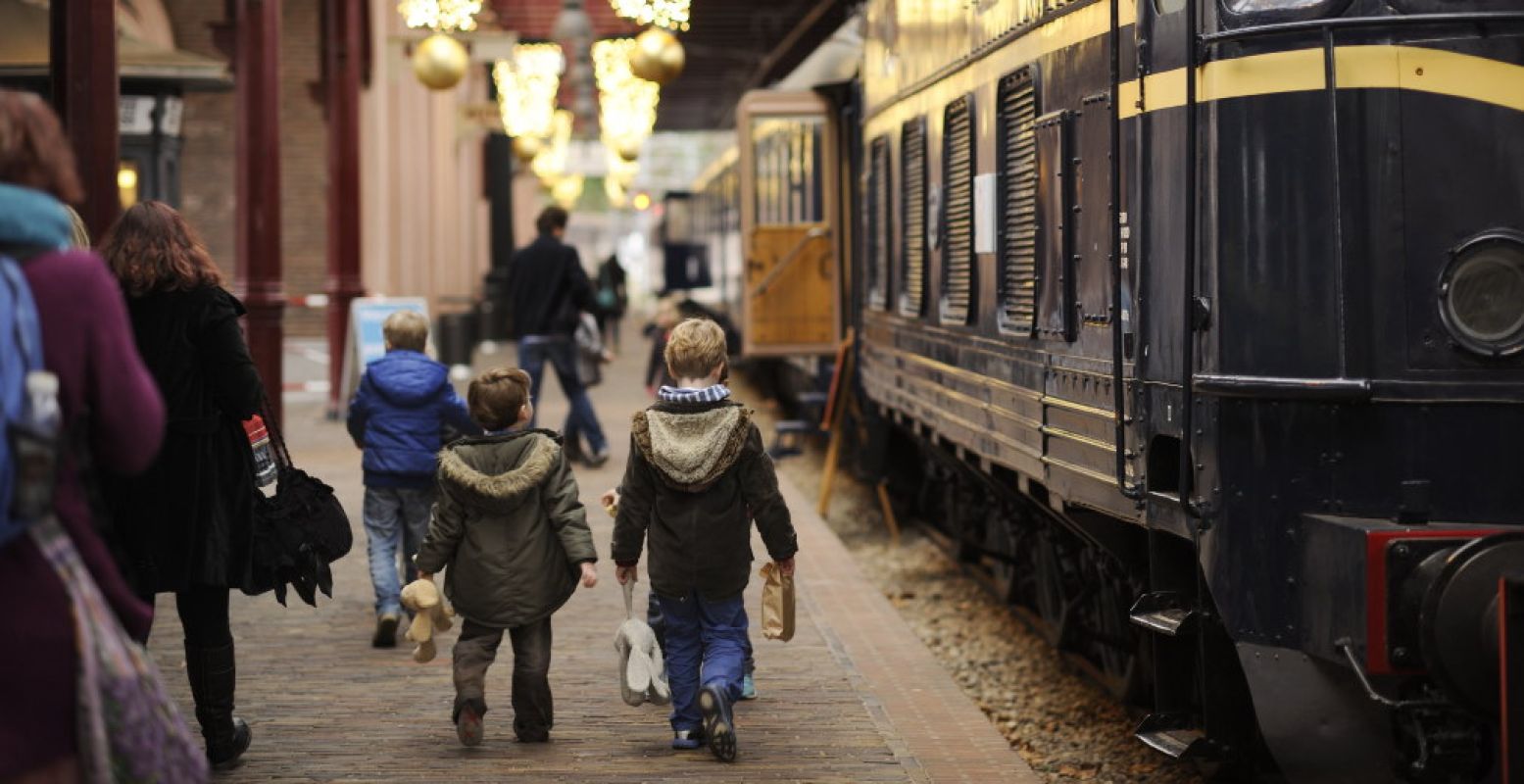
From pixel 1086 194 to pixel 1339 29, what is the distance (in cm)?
170

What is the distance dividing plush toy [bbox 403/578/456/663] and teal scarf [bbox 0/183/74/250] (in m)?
3.09

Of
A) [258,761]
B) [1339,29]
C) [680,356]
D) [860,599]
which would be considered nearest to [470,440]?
[680,356]

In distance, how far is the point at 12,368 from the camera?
3838 mm

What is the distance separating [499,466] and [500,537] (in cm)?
23

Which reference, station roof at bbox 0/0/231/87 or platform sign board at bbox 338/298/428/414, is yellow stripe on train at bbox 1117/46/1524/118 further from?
platform sign board at bbox 338/298/428/414

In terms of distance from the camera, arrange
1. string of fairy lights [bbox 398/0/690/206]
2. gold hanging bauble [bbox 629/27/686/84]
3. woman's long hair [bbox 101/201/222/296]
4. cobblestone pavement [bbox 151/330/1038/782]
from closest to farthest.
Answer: woman's long hair [bbox 101/201/222/296] < cobblestone pavement [bbox 151/330/1038/782] < string of fairy lights [bbox 398/0/690/206] < gold hanging bauble [bbox 629/27/686/84]

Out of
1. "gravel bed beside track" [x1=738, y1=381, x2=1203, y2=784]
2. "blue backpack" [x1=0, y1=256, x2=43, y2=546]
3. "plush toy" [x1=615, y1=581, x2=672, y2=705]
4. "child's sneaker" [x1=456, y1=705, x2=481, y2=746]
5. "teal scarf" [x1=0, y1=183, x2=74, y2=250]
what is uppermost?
"teal scarf" [x1=0, y1=183, x2=74, y2=250]

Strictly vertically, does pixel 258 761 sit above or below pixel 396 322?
below

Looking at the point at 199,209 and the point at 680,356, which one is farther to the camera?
the point at 199,209

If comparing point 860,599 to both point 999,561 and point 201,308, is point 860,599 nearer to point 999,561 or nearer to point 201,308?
point 999,561

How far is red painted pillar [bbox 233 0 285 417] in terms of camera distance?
15984 mm

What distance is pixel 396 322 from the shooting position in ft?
28.7

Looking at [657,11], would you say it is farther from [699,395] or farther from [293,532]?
[293,532]

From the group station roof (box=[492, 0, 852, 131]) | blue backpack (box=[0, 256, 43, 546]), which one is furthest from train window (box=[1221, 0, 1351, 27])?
station roof (box=[492, 0, 852, 131])
